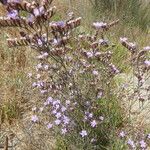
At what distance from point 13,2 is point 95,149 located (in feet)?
4.28

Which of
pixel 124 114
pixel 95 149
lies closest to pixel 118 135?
pixel 95 149

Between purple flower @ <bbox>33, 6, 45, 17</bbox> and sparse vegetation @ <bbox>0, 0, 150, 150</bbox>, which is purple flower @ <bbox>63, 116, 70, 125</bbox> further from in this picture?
purple flower @ <bbox>33, 6, 45, 17</bbox>

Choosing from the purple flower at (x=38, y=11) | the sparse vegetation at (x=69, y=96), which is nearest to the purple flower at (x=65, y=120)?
the sparse vegetation at (x=69, y=96)

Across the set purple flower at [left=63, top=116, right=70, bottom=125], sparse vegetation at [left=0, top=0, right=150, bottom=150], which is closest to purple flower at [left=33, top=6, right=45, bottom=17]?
sparse vegetation at [left=0, top=0, right=150, bottom=150]

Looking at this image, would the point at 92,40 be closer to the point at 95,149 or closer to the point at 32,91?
the point at 95,149

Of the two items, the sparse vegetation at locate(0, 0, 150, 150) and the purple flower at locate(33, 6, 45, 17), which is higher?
the purple flower at locate(33, 6, 45, 17)

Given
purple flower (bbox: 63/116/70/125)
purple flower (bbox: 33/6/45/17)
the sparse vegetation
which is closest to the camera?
purple flower (bbox: 33/6/45/17)

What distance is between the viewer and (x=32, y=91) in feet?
13.9

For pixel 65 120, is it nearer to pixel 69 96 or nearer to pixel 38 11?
pixel 69 96

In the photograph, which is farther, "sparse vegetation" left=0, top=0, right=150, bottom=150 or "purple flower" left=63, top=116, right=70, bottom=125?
"purple flower" left=63, top=116, right=70, bottom=125

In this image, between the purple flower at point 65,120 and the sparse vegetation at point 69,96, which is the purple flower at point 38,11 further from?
the purple flower at point 65,120

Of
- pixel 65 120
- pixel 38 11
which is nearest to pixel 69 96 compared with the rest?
pixel 65 120

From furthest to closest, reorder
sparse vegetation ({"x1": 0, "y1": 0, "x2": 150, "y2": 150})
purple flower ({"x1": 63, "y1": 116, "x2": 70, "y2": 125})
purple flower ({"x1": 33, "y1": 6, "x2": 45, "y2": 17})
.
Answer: purple flower ({"x1": 63, "y1": 116, "x2": 70, "y2": 125}), sparse vegetation ({"x1": 0, "y1": 0, "x2": 150, "y2": 150}), purple flower ({"x1": 33, "y1": 6, "x2": 45, "y2": 17})

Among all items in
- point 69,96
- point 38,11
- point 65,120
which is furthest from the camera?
point 69,96
